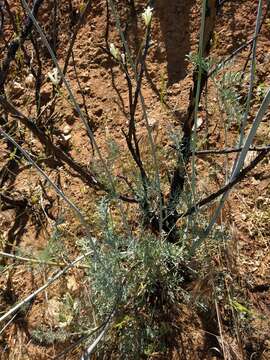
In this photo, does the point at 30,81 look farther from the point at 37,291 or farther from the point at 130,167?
the point at 37,291

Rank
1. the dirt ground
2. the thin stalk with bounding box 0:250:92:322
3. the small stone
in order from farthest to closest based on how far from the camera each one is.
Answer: the small stone → the dirt ground → the thin stalk with bounding box 0:250:92:322

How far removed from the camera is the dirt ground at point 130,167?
1.44 meters

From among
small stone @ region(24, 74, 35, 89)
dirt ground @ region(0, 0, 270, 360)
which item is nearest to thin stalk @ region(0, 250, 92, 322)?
dirt ground @ region(0, 0, 270, 360)

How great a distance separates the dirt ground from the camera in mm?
1439

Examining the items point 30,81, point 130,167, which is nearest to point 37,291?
point 130,167

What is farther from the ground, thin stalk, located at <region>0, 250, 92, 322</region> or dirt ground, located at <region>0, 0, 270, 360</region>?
dirt ground, located at <region>0, 0, 270, 360</region>

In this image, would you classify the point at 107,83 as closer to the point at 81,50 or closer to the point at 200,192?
the point at 81,50

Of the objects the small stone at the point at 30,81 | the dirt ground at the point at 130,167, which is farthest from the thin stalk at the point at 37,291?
the small stone at the point at 30,81

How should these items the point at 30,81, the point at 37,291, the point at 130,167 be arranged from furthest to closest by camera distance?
the point at 30,81 < the point at 130,167 < the point at 37,291

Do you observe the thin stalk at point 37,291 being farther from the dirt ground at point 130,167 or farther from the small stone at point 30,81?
the small stone at point 30,81

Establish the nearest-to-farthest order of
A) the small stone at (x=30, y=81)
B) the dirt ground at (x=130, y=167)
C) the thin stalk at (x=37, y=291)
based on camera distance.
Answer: the thin stalk at (x=37, y=291) → the dirt ground at (x=130, y=167) → the small stone at (x=30, y=81)

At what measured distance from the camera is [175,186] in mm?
1465

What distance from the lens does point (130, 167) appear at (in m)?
1.60

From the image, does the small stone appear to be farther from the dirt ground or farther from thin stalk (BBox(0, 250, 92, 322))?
thin stalk (BBox(0, 250, 92, 322))
